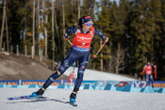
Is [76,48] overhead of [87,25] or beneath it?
beneath

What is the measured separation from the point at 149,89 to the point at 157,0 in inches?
1738

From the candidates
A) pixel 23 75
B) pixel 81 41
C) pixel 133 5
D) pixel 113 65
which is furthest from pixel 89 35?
pixel 113 65

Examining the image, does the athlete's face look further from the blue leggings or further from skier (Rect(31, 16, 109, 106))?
the blue leggings

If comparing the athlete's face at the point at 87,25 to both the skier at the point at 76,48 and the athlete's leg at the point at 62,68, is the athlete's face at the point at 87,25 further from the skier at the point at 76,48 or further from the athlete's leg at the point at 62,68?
the athlete's leg at the point at 62,68

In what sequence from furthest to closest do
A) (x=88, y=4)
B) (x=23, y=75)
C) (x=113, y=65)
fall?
(x=113, y=65)
(x=88, y=4)
(x=23, y=75)

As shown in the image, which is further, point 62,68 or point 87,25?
point 87,25

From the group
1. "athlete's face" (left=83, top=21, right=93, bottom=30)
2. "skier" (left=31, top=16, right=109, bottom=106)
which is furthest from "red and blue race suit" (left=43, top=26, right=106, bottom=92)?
"athlete's face" (left=83, top=21, right=93, bottom=30)

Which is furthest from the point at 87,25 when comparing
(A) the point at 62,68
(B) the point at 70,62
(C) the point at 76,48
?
(A) the point at 62,68

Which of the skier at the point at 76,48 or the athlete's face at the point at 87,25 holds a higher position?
the athlete's face at the point at 87,25


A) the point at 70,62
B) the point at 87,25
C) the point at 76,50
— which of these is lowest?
the point at 70,62

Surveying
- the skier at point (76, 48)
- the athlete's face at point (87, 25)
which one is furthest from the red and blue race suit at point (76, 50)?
the athlete's face at point (87, 25)

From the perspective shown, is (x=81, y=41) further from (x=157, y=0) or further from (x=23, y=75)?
(x=157, y=0)

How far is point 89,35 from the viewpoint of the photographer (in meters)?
8.41

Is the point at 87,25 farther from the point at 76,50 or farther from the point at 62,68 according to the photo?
the point at 62,68
